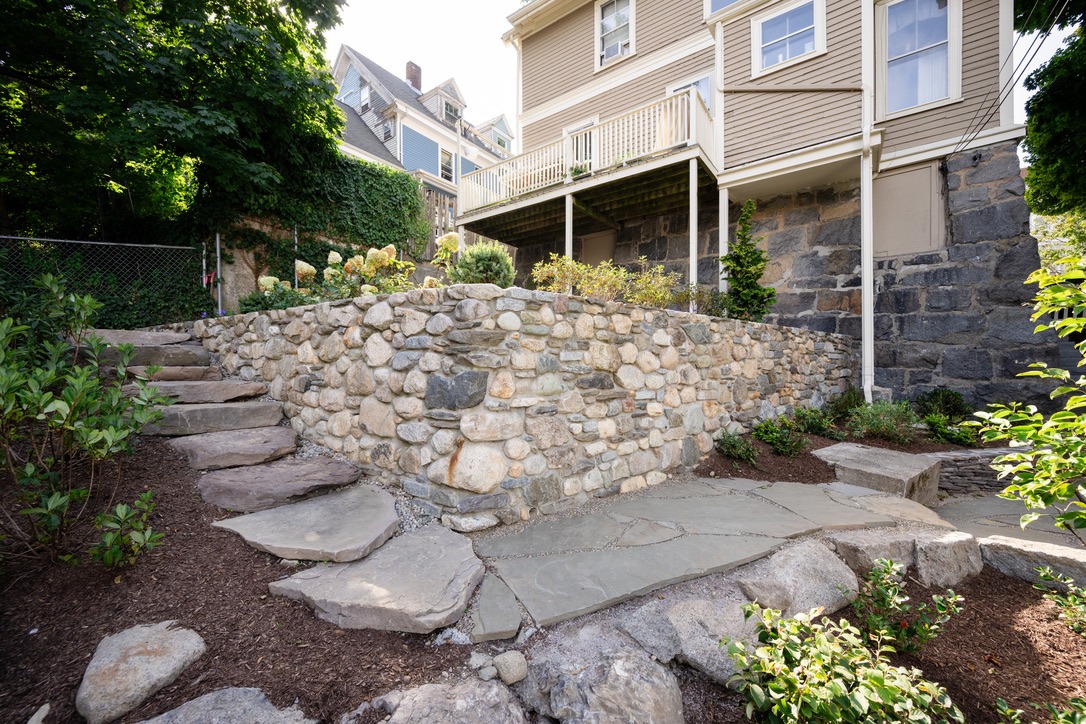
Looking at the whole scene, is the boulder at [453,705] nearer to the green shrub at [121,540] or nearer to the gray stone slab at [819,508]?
the green shrub at [121,540]

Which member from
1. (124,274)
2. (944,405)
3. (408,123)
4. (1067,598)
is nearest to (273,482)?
(1067,598)

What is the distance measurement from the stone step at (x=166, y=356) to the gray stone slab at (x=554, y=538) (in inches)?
143

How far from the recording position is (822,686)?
1.14m

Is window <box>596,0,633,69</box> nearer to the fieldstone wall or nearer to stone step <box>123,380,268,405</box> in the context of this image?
the fieldstone wall

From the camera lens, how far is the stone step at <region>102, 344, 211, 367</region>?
3645mm

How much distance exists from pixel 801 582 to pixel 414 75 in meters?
19.7

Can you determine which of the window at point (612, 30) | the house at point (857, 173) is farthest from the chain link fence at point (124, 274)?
the window at point (612, 30)

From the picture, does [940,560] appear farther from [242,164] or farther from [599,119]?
[599,119]

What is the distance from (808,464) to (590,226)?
6.32 meters

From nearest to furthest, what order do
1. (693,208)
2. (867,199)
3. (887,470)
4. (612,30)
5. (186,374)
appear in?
1. (887,470)
2. (186,374)
3. (867,199)
4. (693,208)
5. (612,30)

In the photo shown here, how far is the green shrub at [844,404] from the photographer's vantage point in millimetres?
5516

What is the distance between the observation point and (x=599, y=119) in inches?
356

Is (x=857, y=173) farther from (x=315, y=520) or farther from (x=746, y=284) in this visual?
(x=315, y=520)

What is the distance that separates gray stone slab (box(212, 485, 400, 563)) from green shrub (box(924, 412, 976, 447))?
249 inches
